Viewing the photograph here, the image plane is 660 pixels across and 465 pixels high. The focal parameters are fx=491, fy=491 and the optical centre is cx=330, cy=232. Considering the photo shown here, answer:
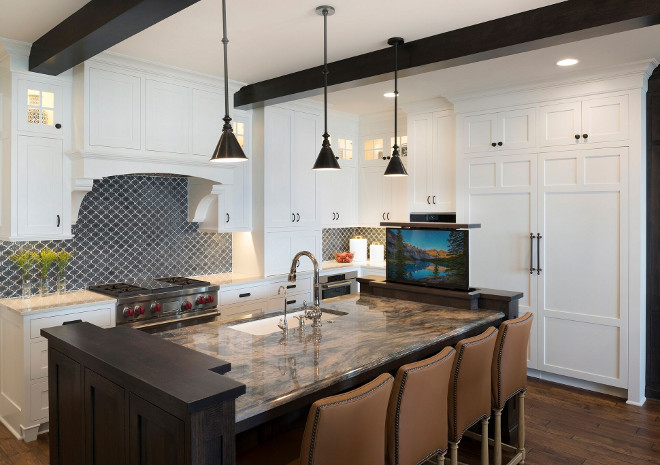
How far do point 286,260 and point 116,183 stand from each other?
5.90 ft

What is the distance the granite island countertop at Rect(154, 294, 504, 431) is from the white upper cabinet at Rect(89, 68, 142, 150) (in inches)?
72.7

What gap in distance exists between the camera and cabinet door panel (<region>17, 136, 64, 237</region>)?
3496 millimetres

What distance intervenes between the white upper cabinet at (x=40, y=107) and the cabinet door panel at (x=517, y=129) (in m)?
3.82

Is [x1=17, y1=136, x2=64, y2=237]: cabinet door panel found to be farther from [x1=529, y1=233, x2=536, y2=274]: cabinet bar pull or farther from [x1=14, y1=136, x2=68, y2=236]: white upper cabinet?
[x1=529, y1=233, x2=536, y2=274]: cabinet bar pull

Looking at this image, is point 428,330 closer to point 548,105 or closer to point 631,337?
point 631,337

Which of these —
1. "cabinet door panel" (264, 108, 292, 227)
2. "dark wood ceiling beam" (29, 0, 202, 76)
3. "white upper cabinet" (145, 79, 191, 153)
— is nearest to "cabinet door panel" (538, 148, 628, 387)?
"cabinet door panel" (264, 108, 292, 227)

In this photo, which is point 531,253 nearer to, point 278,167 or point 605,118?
point 605,118

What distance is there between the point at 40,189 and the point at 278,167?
84.9 inches

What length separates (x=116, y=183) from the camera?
424 centimetres

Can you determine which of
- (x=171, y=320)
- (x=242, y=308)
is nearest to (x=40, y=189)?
(x=171, y=320)

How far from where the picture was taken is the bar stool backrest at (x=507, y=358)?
2736 millimetres

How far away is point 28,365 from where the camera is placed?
10.9ft

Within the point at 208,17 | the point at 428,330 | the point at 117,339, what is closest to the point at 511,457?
the point at 428,330

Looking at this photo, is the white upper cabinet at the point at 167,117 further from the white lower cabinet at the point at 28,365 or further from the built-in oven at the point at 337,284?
the built-in oven at the point at 337,284
